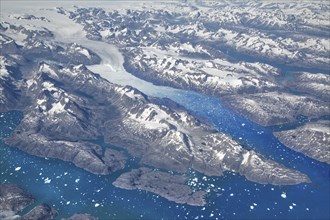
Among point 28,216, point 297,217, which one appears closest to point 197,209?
point 297,217

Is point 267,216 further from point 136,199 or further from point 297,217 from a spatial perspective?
point 136,199

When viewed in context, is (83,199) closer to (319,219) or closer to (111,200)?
(111,200)

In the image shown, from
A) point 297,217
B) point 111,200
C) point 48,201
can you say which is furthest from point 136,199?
point 297,217

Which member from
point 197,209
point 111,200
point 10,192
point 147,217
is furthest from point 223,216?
point 10,192

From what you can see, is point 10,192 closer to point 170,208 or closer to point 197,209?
point 170,208

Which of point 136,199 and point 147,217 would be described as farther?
point 136,199

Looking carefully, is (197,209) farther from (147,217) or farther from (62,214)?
(62,214)

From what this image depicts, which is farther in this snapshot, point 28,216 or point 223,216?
point 223,216
